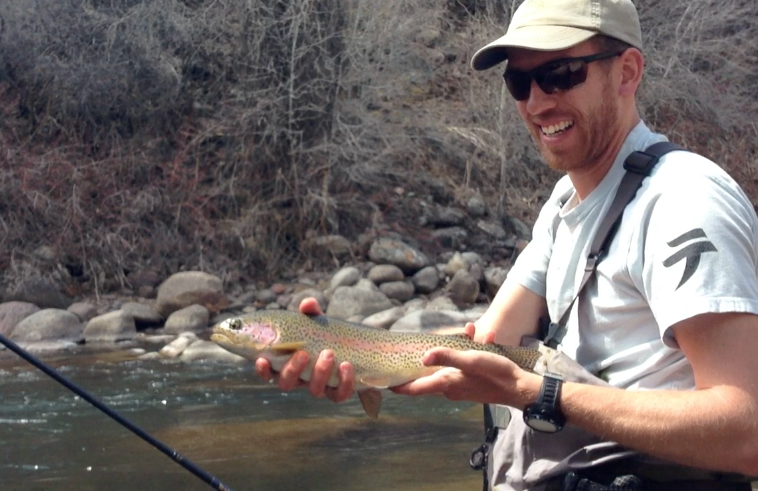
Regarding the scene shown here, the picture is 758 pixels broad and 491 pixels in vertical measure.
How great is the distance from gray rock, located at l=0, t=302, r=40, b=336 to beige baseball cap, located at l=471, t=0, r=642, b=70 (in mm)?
10299

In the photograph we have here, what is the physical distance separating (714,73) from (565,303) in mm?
17773

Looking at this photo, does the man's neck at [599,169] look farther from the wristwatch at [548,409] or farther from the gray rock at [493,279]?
the gray rock at [493,279]

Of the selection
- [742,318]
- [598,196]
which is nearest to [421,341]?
[598,196]

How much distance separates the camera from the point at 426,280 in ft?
45.1

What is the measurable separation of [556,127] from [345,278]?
11044mm

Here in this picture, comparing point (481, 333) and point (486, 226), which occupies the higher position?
point (481, 333)

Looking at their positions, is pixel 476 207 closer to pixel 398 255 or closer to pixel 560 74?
pixel 398 255

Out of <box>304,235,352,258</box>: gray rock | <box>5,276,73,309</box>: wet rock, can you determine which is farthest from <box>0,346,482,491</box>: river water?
<box>304,235,352,258</box>: gray rock

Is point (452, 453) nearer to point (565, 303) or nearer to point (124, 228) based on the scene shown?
point (565, 303)

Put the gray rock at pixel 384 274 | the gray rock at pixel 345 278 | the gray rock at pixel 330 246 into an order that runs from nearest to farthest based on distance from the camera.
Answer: the gray rock at pixel 345 278 → the gray rock at pixel 384 274 → the gray rock at pixel 330 246

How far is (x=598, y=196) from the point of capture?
2471mm

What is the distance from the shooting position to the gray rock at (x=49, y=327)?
1154cm

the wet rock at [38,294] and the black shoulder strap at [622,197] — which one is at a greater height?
the black shoulder strap at [622,197]

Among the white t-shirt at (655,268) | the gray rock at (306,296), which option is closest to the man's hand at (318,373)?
the white t-shirt at (655,268)
